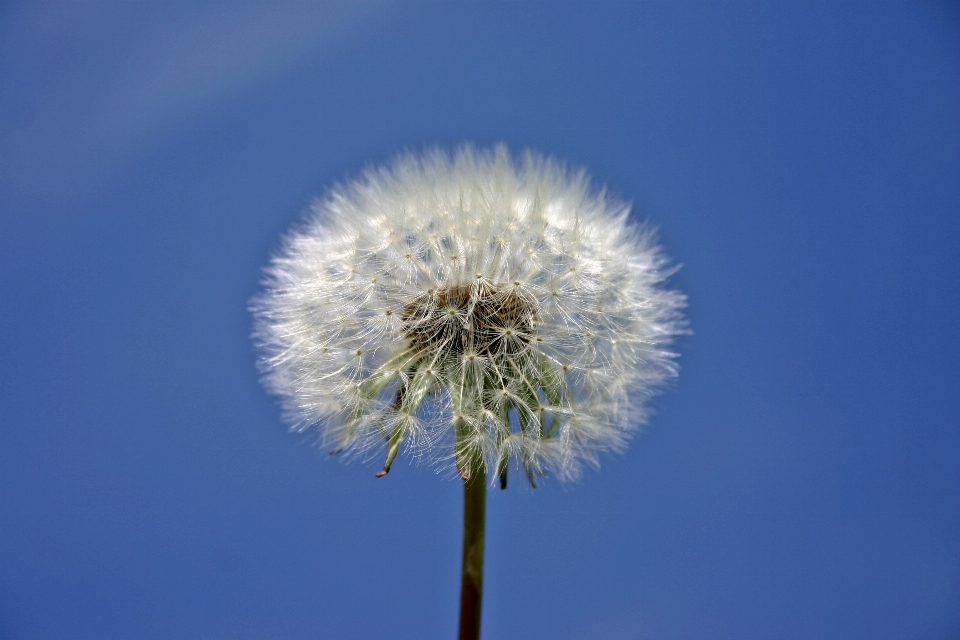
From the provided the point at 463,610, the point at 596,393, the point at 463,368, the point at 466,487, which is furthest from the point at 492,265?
the point at 463,610

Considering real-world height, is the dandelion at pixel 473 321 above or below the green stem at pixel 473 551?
above

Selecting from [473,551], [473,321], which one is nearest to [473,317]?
[473,321]

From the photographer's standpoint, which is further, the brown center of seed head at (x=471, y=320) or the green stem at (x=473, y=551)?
the brown center of seed head at (x=471, y=320)

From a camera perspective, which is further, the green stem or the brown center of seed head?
the brown center of seed head

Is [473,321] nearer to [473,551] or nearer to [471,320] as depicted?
[471,320]

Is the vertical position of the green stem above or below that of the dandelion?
below
